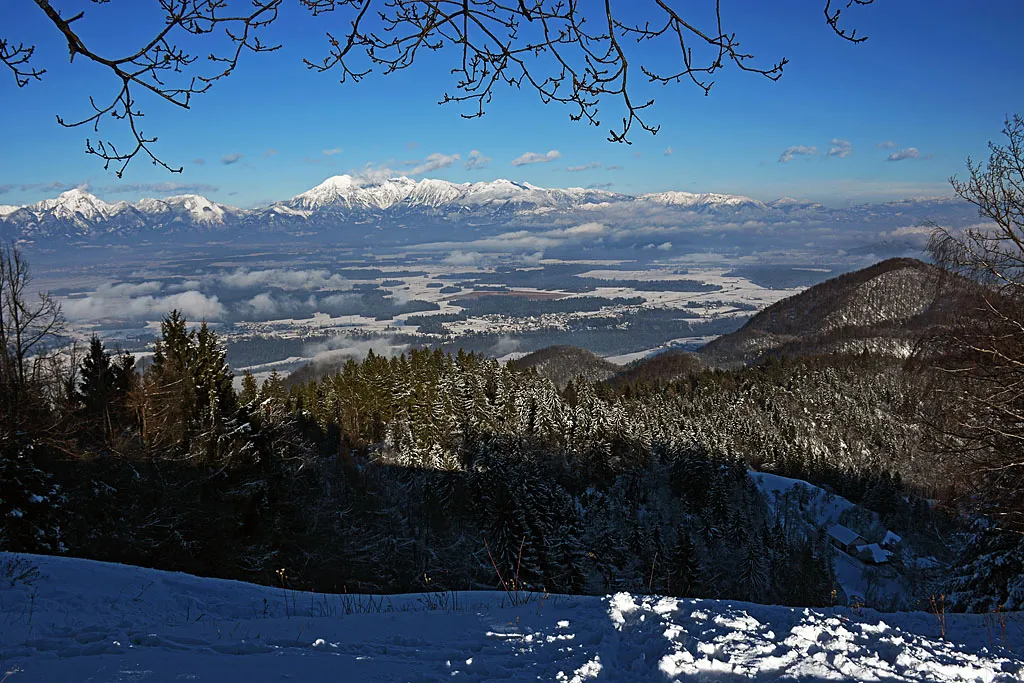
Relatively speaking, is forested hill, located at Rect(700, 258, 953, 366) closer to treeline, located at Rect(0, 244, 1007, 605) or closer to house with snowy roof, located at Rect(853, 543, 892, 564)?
treeline, located at Rect(0, 244, 1007, 605)

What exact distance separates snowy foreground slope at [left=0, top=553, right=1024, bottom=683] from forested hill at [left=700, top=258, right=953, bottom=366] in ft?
416

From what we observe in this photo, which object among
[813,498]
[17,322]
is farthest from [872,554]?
[17,322]

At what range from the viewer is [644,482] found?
152 ft

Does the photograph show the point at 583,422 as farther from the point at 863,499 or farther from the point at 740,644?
the point at 740,644

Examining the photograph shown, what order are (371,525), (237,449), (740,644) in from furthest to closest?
(371,525) → (237,449) → (740,644)

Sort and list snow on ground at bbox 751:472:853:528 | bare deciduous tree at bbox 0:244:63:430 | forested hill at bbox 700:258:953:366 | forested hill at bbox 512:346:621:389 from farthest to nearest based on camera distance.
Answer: forested hill at bbox 512:346:621:389 → forested hill at bbox 700:258:953:366 → snow on ground at bbox 751:472:853:528 → bare deciduous tree at bbox 0:244:63:430

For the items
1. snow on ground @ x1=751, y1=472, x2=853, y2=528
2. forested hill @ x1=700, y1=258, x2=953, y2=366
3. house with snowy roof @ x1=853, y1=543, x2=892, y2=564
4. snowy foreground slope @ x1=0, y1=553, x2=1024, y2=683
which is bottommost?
house with snowy roof @ x1=853, y1=543, x2=892, y2=564

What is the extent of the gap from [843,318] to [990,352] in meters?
166

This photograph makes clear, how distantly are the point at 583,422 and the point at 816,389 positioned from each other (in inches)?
1901

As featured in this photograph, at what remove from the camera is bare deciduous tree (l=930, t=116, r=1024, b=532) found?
7.50 metres

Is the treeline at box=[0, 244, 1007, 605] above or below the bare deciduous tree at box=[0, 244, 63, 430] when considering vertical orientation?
below

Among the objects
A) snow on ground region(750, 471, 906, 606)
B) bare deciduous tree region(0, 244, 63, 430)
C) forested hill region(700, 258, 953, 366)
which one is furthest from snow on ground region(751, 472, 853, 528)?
forested hill region(700, 258, 953, 366)

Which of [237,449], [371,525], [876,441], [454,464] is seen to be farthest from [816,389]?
[237,449]

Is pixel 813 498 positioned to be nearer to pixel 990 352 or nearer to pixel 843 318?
pixel 990 352
